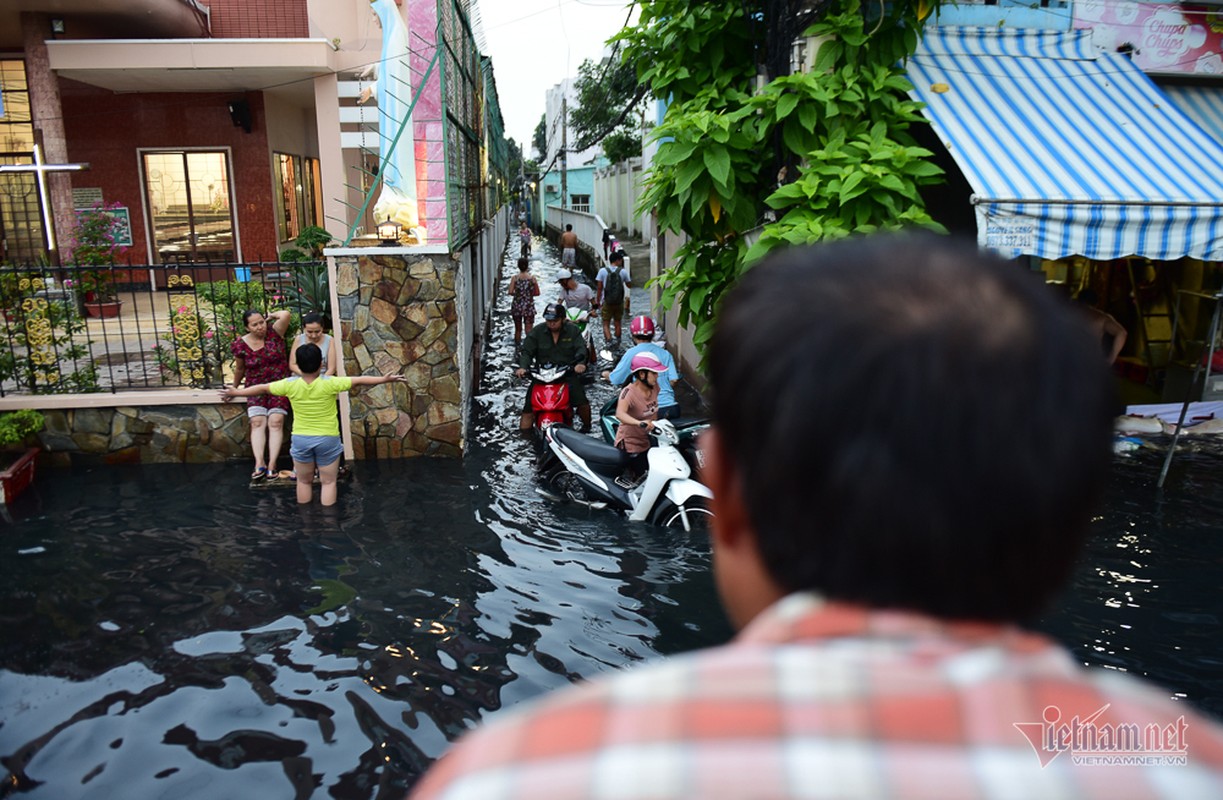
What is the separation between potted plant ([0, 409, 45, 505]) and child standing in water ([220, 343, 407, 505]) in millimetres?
2143

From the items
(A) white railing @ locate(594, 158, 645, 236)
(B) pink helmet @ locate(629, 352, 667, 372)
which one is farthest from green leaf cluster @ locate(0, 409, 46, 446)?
(A) white railing @ locate(594, 158, 645, 236)

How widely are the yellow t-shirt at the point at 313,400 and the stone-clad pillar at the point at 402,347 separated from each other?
1.44 metres

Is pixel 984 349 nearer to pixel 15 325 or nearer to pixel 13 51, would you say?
pixel 15 325

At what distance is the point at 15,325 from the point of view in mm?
8594

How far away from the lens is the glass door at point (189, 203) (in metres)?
15.1

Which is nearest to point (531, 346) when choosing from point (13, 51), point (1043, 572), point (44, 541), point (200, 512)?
point (200, 512)

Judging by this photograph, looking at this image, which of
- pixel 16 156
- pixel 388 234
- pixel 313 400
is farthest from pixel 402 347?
pixel 16 156

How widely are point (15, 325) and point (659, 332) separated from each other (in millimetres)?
8929

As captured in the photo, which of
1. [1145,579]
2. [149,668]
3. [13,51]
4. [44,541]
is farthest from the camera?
[13,51]

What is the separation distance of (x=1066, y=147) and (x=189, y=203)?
1356cm

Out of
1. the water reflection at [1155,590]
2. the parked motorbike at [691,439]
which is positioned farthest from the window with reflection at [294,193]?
the water reflection at [1155,590]

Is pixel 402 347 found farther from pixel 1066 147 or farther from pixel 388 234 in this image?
pixel 1066 147

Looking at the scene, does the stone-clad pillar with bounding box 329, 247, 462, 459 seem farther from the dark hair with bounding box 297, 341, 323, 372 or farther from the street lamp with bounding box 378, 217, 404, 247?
the dark hair with bounding box 297, 341, 323, 372

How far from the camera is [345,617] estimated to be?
518 centimetres
